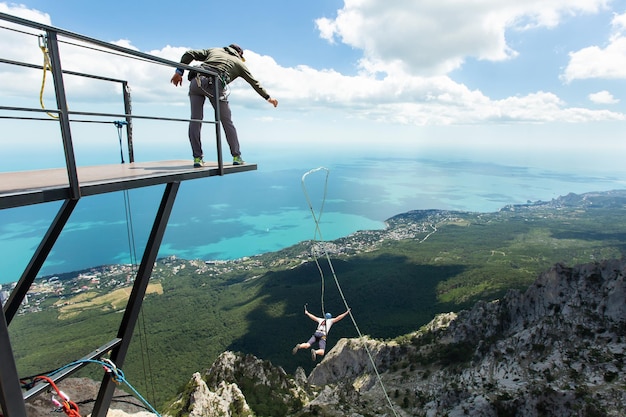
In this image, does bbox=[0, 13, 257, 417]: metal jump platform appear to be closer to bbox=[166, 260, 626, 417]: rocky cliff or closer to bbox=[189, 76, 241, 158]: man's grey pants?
bbox=[189, 76, 241, 158]: man's grey pants

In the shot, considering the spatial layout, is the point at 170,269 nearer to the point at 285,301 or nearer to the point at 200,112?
the point at 285,301

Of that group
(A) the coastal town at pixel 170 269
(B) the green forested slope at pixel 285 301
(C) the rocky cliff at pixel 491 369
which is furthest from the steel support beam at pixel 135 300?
(A) the coastal town at pixel 170 269

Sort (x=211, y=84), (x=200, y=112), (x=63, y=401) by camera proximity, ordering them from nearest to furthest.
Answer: (x=63, y=401)
(x=211, y=84)
(x=200, y=112)

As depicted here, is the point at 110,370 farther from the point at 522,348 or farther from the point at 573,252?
the point at 573,252

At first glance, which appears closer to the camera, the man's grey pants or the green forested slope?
the man's grey pants

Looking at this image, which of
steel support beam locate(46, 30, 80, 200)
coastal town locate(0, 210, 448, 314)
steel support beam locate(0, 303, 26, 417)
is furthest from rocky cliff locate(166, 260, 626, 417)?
coastal town locate(0, 210, 448, 314)

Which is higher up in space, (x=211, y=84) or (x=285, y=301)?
(x=211, y=84)

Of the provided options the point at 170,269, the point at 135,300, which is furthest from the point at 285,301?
the point at 135,300
